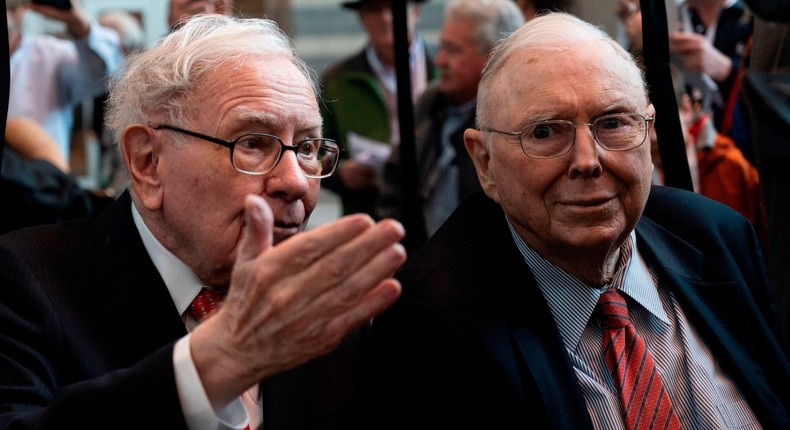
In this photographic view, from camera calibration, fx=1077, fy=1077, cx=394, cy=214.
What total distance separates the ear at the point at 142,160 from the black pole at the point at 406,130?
0.99 meters

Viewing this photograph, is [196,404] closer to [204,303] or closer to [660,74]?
[204,303]

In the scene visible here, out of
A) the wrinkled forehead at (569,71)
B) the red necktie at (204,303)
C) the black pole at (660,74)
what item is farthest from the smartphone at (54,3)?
the black pole at (660,74)

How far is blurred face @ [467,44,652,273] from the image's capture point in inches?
88.4

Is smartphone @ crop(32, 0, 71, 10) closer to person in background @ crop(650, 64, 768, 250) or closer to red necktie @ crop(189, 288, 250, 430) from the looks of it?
red necktie @ crop(189, 288, 250, 430)

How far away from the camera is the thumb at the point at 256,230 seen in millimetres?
1645

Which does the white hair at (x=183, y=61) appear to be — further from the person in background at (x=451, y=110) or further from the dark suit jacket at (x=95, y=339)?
the person in background at (x=451, y=110)

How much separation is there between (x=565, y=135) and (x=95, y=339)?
1.04 meters

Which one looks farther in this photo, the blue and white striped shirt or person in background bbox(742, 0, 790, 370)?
the blue and white striped shirt

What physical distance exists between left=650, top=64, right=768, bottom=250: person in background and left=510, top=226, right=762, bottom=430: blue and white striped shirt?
112 cm

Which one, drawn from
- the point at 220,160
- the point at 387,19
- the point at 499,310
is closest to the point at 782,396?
the point at 499,310

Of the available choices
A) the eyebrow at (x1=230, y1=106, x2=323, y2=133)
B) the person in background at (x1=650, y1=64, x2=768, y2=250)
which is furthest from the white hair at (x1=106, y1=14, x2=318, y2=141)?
the person in background at (x1=650, y1=64, x2=768, y2=250)

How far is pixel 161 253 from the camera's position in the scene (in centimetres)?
229

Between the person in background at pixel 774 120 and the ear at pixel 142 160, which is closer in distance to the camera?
the person in background at pixel 774 120

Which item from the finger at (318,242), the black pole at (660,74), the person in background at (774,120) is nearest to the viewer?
the finger at (318,242)
